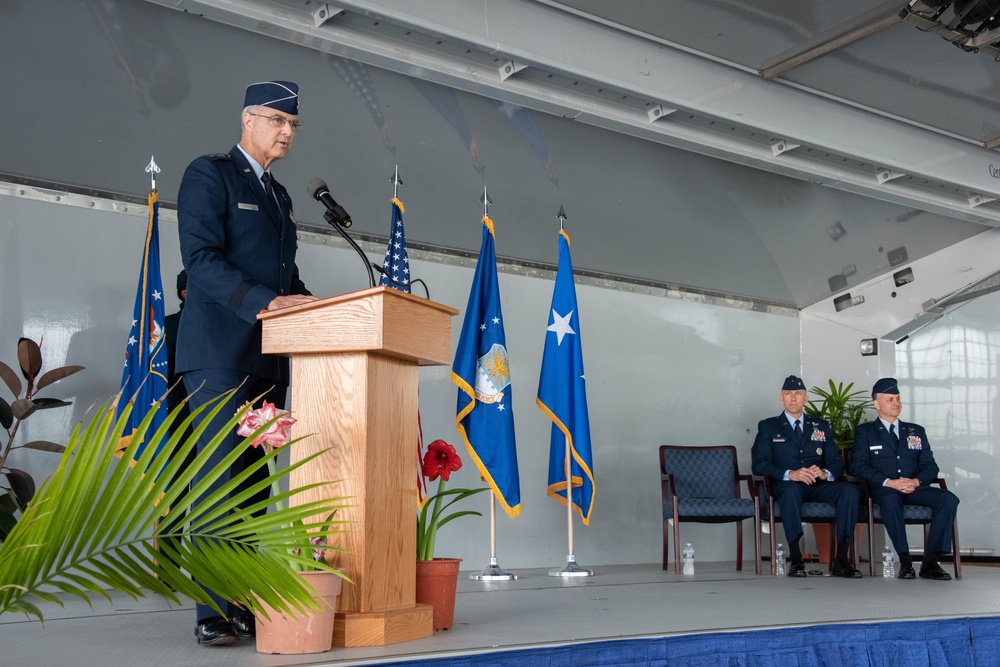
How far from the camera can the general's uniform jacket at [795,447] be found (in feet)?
19.7

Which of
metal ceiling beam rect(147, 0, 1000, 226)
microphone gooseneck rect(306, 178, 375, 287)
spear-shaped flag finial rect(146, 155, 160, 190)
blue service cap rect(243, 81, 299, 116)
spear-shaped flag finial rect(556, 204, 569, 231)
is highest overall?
metal ceiling beam rect(147, 0, 1000, 226)

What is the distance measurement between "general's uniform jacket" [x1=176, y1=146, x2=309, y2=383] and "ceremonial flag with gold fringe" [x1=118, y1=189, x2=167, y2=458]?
171cm

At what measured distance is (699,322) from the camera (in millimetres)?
7035

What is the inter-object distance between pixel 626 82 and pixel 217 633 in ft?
10.3

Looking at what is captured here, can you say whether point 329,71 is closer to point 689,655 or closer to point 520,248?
point 520,248

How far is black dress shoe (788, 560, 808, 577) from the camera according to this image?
211 inches

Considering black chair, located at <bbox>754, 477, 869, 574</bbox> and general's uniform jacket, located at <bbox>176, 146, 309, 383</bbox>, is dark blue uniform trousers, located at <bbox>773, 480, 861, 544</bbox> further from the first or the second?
general's uniform jacket, located at <bbox>176, 146, 309, 383</bbox>

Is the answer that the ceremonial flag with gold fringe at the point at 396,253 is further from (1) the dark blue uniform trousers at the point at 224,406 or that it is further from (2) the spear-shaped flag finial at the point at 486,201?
(1) the dark blue uniform trousers at the point at 224,406

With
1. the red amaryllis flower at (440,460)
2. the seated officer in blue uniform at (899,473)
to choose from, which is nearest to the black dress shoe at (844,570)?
the seated officer in blue uniform at (899,473)

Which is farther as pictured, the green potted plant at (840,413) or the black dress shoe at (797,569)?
the green potted plant at (840,413)

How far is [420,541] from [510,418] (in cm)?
214

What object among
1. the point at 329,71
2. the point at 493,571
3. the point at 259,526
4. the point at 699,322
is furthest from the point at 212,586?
the point at 699,322

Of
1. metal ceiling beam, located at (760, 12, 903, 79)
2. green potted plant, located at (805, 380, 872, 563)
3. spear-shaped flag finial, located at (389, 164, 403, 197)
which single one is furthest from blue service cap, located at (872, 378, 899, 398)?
spear-shaped flag finial, located at (389, 164, 403, 197)

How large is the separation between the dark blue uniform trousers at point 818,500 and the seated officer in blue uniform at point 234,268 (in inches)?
157
